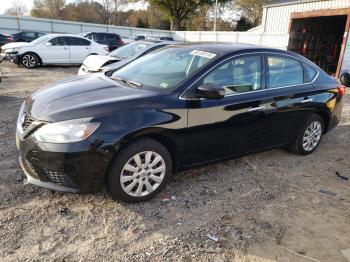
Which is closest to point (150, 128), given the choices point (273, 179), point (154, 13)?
point (273, 179)

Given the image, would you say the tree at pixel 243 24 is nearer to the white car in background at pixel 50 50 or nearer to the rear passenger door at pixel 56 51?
the white car in background at pixel 50 50

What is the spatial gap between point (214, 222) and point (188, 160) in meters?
0.78

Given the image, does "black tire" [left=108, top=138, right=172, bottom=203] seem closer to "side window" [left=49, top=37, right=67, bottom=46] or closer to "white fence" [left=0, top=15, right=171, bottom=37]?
"side window" [left=49, top=37, right=67, bottom=46]

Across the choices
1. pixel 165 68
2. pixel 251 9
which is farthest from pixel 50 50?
pixel 251 9

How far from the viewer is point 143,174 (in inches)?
140

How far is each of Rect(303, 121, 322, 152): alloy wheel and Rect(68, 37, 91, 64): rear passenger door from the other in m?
12.0

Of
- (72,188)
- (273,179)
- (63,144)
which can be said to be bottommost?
(273,179)

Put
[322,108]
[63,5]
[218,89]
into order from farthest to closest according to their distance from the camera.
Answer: [63,5] → [322,108] → [218,89]

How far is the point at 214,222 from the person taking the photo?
3.43 m

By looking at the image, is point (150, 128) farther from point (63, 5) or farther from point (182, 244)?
point (63, 5)

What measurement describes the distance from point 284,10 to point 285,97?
43.9 ft

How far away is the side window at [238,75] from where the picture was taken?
399cm

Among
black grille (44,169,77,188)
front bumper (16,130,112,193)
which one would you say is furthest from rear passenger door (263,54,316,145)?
black grille (44,169,77,188)

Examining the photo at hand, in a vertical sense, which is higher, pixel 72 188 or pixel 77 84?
pixel 77 84
